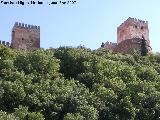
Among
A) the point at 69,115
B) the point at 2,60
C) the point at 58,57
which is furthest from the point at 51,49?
the point at 69,115

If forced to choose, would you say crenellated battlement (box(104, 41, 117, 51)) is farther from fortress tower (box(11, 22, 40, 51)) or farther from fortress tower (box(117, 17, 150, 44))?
fortress tower (box(11, 22, 40, 51))

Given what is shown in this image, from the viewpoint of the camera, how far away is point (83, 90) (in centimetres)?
3478

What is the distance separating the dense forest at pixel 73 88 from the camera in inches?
1266

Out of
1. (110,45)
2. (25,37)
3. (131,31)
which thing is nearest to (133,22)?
(131,31)

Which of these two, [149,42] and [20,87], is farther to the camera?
[149,42]

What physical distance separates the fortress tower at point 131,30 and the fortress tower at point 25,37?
438 inches

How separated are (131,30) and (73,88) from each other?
33.3 meters

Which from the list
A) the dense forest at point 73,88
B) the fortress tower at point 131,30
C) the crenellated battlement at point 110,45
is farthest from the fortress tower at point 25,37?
the dense forest at point 73,88

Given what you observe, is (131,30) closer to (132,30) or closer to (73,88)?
(132,30)

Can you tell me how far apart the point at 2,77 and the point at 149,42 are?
33611 millimetres

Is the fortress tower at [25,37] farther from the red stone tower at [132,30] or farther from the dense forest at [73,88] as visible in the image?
the dense forest at [73,88]

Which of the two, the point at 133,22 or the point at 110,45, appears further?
the point at 133,22

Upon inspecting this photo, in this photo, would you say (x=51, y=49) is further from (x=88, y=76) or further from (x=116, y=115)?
(x=116, y=115)

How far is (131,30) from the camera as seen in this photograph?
6762 cm
